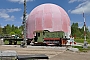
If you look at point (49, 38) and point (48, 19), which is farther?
point (48, 19)

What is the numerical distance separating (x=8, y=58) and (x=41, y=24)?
25.7 m

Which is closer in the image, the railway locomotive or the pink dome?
the railway locomotive

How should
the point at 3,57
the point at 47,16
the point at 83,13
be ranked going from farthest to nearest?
the point at 47,16 → the point at 83,13 → the point at 3,57

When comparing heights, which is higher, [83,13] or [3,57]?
[83,13]

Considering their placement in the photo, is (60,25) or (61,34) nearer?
(61,34)

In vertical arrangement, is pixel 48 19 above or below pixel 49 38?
above

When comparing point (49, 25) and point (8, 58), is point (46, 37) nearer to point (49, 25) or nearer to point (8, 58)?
point (49, 25)

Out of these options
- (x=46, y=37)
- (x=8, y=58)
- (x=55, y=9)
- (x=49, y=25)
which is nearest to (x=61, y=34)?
(x=46, y=37)

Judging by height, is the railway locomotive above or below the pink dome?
below

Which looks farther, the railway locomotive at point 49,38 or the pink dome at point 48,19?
the pink dome at point 48,19

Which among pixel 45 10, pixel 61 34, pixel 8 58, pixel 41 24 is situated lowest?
pixel 8 58

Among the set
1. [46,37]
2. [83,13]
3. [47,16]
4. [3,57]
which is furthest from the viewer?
[47,16]

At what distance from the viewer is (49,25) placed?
31391mm

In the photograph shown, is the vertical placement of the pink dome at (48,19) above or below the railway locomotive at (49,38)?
above
